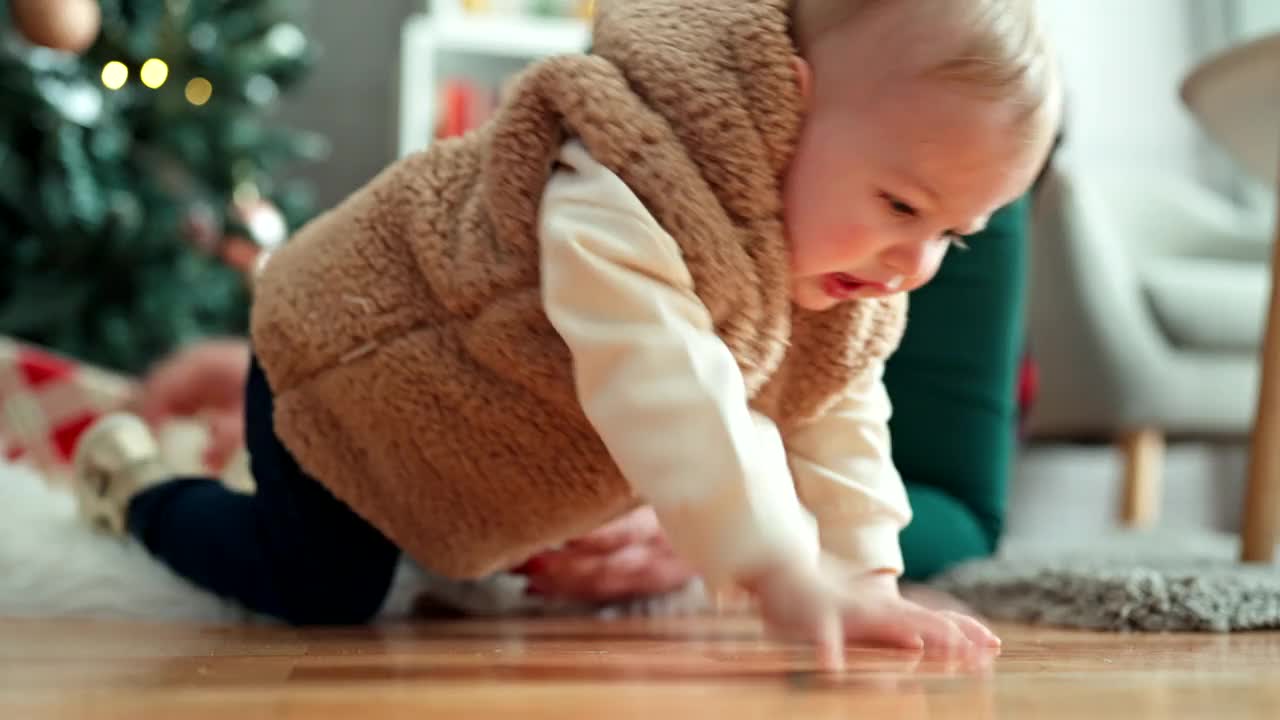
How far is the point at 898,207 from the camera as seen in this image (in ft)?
2.22

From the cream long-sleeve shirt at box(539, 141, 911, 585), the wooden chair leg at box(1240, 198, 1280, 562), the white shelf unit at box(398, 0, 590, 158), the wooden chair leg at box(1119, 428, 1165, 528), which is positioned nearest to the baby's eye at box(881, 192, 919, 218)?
the cream long-sleeve shirt at box(539, 141, 911, 585)

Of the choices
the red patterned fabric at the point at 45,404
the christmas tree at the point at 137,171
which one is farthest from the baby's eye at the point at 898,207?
the christmas tree at the point at 137,171

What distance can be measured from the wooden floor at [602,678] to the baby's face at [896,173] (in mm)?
230

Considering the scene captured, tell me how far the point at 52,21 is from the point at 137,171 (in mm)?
614

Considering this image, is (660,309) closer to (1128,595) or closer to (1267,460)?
(1128,595)

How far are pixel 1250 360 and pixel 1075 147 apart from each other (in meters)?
0.99

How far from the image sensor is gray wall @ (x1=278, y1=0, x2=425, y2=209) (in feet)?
9.13

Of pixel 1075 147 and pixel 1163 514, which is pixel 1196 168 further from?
pixel 1163 514

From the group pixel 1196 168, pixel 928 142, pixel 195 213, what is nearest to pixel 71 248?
pixel 195 213

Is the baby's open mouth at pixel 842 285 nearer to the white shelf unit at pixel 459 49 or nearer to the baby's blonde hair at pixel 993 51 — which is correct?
the baby's blonde hair at pixel 993 51

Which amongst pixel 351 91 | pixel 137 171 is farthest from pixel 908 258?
pixel 351 91

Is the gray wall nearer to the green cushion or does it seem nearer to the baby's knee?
the green cushion

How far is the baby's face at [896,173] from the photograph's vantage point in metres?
0.64

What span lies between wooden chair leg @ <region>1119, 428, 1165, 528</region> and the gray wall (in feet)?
5.71
